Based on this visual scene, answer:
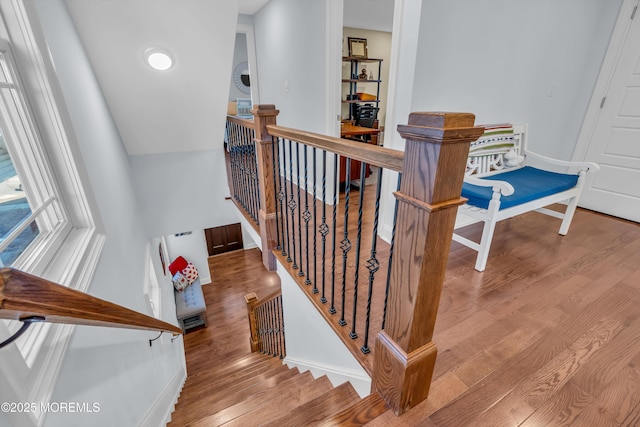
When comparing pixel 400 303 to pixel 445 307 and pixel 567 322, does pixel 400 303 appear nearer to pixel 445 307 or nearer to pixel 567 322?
pixel 445 307

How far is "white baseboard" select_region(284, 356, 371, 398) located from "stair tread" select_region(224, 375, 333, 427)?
3.1 inches

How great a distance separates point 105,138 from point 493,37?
9.30ft

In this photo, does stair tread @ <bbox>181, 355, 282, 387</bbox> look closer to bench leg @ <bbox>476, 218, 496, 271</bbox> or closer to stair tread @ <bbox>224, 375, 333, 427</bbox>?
stair tread @ <bbox>224, 375, 333, 427</bbox>

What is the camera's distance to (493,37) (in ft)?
7.30

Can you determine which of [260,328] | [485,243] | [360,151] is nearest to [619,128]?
[485,243]

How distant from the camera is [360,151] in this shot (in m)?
1.04

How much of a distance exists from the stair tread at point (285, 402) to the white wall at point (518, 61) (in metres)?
2.02

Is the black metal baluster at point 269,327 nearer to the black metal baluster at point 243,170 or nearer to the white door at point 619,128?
the black metal baluster at point 243,170

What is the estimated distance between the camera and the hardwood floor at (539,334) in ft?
3.69

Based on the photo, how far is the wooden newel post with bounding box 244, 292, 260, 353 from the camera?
11.4 ft

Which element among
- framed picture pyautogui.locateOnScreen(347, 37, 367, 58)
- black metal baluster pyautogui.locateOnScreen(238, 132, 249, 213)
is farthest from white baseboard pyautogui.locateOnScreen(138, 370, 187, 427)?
framed picture pyautogui.locateOnScreen(347, 37, 367, 58)

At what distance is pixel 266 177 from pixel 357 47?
14.2 feet

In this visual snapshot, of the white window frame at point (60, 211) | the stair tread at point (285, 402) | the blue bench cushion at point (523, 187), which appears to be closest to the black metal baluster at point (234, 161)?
the white window frame at point (60, 211)

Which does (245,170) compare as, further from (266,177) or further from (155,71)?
(155,71)
